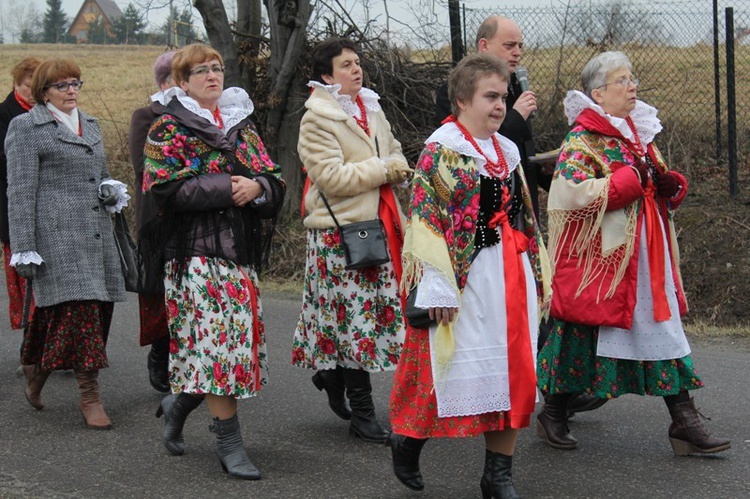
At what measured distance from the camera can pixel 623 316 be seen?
5.16 m

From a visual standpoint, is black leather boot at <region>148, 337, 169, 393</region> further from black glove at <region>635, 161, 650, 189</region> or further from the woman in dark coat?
black glove at <region>635, 161, 650, 189</region>

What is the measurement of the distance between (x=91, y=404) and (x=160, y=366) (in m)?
0.65

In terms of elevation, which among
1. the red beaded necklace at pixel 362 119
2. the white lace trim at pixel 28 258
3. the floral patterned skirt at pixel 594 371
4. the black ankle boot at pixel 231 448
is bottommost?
the black ankle boot at pixel 231 448

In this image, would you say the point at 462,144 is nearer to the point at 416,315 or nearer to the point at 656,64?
the point at 416,315

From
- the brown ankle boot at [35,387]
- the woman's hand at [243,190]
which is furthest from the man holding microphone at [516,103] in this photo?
the brown ankle boot at [35,387]

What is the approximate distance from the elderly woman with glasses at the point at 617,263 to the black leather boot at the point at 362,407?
904 millimetres

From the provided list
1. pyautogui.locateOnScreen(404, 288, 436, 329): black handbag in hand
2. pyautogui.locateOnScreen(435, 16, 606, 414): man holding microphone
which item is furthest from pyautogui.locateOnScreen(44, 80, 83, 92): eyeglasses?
pyautogui.locateOnScreen(404, 288, 436, 329): black handbag in hand

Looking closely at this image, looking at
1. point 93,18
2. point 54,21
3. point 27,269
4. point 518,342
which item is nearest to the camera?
point 518,342

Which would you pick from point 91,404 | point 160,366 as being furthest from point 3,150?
point 91,404

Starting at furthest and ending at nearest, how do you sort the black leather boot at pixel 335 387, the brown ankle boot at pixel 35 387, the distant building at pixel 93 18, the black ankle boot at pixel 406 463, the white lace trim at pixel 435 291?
1. the distant building at pixel 93 18
2. the brown ankle boot at pixel 35 387
3. the black leather boot at pixel 335 387
4. the black ankle boot at pixel 406 463
5. the white lace trim at pixel 435 291

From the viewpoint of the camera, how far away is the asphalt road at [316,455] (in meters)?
4.92

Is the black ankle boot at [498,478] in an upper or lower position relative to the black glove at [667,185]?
lower

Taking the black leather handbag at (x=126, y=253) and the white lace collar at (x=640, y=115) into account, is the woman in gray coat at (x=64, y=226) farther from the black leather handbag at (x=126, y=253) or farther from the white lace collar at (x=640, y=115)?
the white lace collar at (x=640, y=115)

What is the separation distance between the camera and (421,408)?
14.7ft
